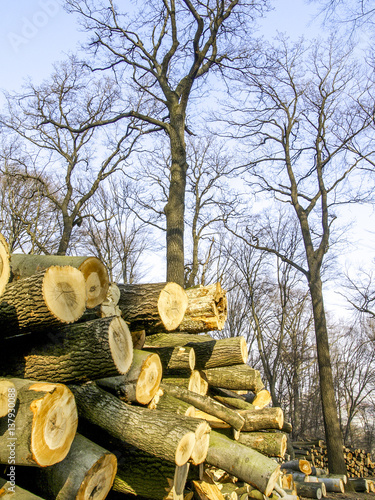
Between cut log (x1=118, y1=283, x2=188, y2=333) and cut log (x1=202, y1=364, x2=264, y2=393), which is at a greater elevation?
cut log (x1=118, y1=283, x2=188, y2=333)

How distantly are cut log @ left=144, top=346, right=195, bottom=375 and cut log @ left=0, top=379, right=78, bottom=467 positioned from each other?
2119mm

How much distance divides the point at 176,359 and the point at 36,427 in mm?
2436

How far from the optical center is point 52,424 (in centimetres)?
304

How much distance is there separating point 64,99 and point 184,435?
1538cm

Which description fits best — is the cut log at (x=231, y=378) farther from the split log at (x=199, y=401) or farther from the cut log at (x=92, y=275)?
the cut log at (x=92, y=275)

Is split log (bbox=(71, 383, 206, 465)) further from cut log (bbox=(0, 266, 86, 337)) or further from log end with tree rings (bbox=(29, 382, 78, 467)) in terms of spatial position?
cut log (bbox=(0, 266, 86, 337))

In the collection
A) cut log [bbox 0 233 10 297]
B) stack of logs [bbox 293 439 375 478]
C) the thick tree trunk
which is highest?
cut log [bbox 0 233 10 297]

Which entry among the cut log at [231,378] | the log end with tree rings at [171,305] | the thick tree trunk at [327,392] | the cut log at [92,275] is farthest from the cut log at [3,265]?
the thick tree trunk at [327,392]

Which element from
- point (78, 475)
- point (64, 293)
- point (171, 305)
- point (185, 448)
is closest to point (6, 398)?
point (78, 475)

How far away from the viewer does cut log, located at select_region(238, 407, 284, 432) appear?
18.3 feet

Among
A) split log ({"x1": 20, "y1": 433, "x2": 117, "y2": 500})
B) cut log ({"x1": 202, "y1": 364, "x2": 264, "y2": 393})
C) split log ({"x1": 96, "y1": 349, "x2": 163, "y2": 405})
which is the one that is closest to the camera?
split log ({"x1": 20, "y1": 433, "x2": 117, "y2": 500})

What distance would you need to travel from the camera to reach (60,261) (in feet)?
15.7

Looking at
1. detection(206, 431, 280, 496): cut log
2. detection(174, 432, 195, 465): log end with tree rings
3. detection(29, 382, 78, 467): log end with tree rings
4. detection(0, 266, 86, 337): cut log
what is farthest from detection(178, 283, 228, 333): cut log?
detection(29, 382, 78, 467): log end with tree rings

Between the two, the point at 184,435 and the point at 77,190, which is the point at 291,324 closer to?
the point at 77,190
